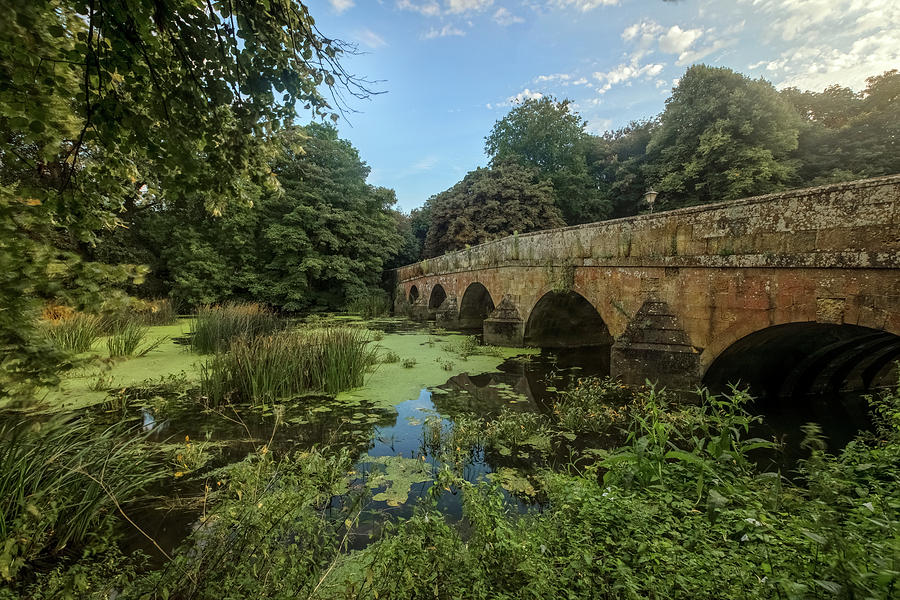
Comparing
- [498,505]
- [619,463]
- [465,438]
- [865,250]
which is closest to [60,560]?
[498,505]

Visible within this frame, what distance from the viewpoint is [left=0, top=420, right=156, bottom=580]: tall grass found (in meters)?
1.74

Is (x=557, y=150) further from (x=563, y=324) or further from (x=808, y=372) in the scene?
(x=808, y=372)

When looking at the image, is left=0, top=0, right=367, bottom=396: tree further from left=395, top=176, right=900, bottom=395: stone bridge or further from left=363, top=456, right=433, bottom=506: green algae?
left=395, top=176, right=900, bottom=395: stone bridge

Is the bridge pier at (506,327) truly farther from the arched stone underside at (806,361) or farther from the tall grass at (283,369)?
the arched stone underside at (806,361)

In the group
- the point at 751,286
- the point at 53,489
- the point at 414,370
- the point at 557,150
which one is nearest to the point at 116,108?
the point at 53,489

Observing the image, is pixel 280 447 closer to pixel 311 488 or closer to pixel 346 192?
pixel 311 488

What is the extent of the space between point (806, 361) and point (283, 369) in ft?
24.6

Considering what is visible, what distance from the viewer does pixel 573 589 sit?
1547mm

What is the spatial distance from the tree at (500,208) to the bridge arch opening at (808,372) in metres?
13.8

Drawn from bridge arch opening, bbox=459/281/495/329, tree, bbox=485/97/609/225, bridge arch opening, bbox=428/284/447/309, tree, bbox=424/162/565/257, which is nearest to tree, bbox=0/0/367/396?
bridge arch opening, bbox=459/281/495/329

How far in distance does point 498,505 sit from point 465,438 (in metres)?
1.59

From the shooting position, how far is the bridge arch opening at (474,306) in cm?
1231

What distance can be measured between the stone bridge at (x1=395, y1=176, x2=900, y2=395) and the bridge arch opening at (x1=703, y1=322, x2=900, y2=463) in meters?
0.02

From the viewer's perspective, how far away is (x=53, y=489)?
6.62 feet
